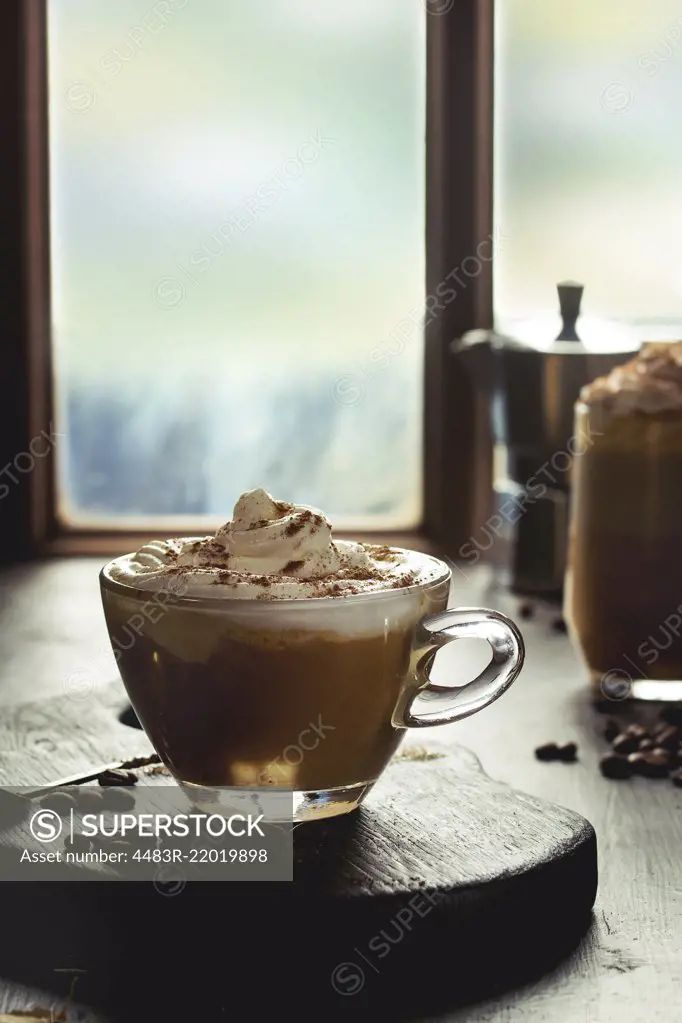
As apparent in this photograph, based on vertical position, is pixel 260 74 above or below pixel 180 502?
above

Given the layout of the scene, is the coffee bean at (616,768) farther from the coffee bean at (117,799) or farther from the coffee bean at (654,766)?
the coffee bean at (117,799)

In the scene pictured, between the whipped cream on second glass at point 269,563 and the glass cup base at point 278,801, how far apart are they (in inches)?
6.1

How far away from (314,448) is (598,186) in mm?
713

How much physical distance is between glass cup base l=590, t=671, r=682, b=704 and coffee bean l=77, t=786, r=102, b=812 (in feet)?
2.39

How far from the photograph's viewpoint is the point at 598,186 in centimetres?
253

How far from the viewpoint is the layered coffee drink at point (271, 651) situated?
0.98 m

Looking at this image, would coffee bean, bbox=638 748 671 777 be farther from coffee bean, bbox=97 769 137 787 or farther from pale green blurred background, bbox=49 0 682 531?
pale green blurred background, bbox=49 0 682 531

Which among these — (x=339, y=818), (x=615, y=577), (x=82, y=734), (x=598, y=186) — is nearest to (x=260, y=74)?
(x=598, y=186)

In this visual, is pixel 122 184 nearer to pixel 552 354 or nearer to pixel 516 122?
pixel 516 122

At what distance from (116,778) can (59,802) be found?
0.06 meters

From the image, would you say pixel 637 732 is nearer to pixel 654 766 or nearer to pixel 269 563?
pixel 654 766

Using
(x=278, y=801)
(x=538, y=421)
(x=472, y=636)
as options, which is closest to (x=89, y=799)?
(x=278, y=801)

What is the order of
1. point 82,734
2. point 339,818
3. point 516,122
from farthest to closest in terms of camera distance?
point 516,122, point 82,734, point 339,818

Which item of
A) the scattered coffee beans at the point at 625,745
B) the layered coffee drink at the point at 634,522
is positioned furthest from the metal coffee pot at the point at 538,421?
the scattered coffee beans at the point at 625,745
